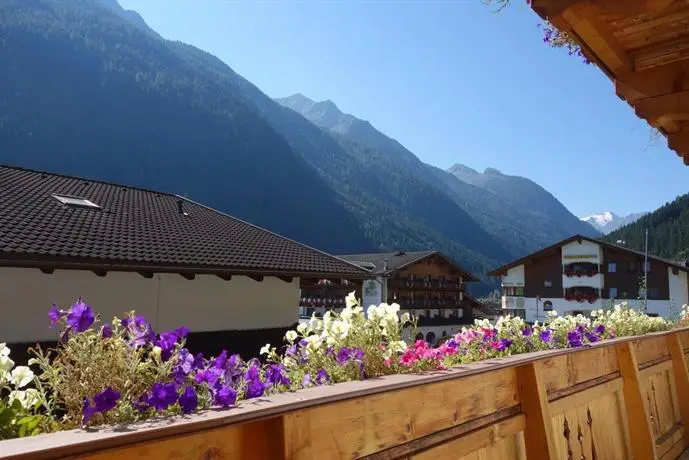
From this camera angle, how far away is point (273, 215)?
135625 millimetres

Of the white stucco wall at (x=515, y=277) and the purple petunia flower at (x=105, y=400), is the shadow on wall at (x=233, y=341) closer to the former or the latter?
the purple petunia flower at (x=105, y=400)

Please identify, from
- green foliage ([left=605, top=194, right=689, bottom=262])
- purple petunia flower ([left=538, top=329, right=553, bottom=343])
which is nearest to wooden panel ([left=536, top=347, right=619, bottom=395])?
purple petunia flower ([left=538, top=329, right=553, bottom=343])

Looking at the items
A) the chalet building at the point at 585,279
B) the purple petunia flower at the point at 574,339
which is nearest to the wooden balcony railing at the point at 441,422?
the purple petunia flower at the point at 574,339

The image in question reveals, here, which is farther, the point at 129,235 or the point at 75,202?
the point at 75,202

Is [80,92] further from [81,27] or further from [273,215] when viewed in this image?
[273,215]

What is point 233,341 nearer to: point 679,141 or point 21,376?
point 679,141

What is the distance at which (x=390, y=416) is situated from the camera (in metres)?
1.96

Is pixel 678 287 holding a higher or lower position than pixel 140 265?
lower

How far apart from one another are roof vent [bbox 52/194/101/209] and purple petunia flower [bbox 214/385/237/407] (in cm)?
1235

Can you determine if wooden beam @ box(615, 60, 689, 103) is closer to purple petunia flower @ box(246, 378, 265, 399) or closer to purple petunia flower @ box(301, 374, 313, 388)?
purple petunia flower @ box(301, 374, 313, 388)

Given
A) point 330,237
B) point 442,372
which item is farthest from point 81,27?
point 442,372

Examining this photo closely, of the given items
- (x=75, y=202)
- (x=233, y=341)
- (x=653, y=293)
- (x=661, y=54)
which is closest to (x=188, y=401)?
(x=661, y=54)

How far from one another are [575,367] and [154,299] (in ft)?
29.9

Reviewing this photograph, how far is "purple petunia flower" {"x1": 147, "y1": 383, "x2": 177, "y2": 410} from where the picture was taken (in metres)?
1.55
